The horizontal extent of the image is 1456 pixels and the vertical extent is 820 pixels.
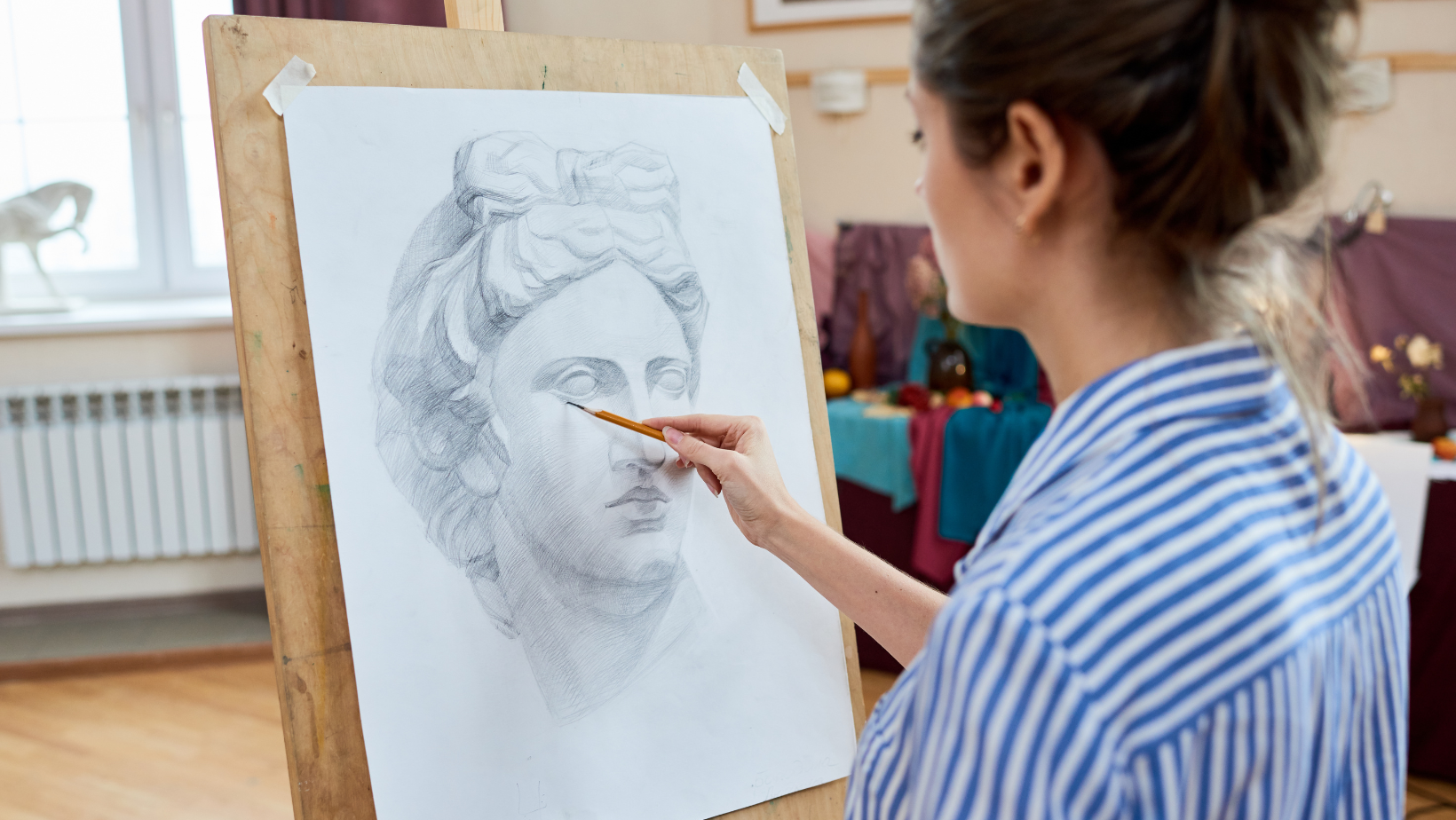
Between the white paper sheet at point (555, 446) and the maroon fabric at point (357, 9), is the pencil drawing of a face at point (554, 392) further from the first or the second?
the maroon fabric at point (357, 9)

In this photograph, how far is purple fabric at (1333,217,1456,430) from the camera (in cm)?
248

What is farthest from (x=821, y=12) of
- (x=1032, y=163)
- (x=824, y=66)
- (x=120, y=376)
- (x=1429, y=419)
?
(x=1032, y=163)

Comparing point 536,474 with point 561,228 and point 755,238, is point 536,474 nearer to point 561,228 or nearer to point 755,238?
point 561,228

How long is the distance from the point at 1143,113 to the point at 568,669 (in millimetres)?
706

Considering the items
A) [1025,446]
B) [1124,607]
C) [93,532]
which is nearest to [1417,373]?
[1025,446]

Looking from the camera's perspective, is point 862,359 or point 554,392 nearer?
point 554,392

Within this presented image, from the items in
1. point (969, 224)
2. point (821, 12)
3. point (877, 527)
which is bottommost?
point (877, 527)

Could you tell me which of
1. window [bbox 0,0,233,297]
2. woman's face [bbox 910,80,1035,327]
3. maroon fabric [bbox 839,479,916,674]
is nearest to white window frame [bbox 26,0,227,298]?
window [bbox 0,0,233,297]

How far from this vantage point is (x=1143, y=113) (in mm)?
528

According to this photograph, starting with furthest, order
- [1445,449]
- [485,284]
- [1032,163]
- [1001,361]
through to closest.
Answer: [1001,361] → [1445,449] → [485,284] → [1032,163]

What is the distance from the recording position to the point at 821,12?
3.26 meters

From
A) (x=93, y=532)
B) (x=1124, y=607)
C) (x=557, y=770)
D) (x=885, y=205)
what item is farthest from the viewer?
(x=885, y=205)

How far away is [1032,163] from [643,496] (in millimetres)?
577

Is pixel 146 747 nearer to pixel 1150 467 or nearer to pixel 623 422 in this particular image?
pixel 623 422
